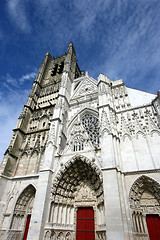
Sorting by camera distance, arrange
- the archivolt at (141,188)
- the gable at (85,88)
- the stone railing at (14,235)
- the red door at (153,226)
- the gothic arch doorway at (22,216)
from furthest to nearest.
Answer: the gable at (85,88)
the gothic arch doorway at (22,216)
the stone railing at (14,235)
the archivolt at (141,188)
the red door at (153,226)

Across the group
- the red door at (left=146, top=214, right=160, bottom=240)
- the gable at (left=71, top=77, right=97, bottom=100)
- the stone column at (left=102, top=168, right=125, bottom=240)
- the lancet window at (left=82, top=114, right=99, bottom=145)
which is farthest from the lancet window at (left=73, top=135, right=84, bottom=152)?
the gable at (left=71, top=77, right=97, bottom=100)

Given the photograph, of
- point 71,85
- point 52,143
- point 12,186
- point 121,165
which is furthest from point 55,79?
point 121,165

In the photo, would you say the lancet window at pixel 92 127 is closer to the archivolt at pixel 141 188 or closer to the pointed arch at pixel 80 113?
the pointed arch at pixel 80 113

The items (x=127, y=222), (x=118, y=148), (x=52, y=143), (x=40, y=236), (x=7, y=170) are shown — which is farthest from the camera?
(x=7, y=170)

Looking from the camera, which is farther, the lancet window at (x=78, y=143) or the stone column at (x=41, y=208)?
the lancet window at (x=78, y=143)

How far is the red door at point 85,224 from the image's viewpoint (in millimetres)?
7508

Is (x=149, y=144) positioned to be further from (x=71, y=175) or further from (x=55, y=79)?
(x=55, y=79)

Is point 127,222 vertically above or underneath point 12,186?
underneath

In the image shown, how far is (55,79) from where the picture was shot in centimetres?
1855

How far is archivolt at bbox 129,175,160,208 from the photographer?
6.91 metres

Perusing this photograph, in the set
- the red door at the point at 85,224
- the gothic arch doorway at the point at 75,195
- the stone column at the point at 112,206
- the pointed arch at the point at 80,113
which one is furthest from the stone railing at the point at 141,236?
the pointed arch at the point at 80,113

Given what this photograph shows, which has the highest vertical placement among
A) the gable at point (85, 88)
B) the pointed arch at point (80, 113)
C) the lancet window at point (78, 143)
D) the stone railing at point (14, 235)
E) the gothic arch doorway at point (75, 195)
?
the gable at point (85, 88)

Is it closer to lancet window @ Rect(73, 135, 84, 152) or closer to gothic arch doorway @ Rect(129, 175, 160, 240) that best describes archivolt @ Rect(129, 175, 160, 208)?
gothic arch doorway @ Rect(129, 175, 160, 240)

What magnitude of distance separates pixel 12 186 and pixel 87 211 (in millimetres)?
5413
